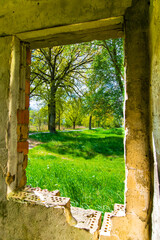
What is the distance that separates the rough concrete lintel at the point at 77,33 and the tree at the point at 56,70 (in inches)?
381

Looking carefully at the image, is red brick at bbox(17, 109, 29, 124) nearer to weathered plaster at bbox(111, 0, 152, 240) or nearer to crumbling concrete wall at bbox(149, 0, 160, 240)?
weathered plaster at bbox(111, 0, 152, 240)

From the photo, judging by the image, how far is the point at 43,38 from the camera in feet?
6.21

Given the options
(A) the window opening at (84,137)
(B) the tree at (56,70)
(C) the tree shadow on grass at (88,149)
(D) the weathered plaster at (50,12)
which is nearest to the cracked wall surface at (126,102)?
(D) the weathered plaster at (50,12)

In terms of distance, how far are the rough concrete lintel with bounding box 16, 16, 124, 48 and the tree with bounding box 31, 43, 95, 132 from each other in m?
9.68

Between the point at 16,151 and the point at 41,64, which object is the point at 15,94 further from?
the point at 41,64

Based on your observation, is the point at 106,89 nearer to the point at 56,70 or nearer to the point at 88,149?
the point at 88,149

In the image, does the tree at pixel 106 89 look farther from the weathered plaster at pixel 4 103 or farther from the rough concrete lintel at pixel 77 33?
the weathered plaster at pixel 4 103

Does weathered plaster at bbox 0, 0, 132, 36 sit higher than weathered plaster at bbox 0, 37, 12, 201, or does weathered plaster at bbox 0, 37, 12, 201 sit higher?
weathered plaster at bbox 0, 0, 132, 36

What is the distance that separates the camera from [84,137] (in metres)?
11.1

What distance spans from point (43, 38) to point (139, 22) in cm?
103

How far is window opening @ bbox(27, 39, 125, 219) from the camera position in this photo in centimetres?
338

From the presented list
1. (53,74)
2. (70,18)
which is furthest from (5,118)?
(53,74)

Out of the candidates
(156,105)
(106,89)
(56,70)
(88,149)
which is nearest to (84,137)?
(88,149)

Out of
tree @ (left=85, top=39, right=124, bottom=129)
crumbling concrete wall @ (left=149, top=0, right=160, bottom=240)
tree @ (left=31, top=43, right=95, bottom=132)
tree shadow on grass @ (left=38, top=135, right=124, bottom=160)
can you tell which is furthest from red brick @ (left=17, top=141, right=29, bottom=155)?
tree @ (left=31, top=43, right=95, bottom=132)
